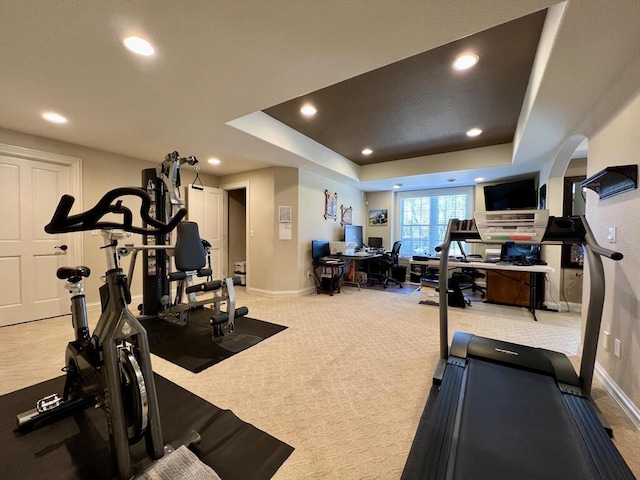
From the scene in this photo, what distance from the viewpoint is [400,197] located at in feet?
23.0

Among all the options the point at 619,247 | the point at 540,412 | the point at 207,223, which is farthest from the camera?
the point at 207,223

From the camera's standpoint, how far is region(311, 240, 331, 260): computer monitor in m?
5.13

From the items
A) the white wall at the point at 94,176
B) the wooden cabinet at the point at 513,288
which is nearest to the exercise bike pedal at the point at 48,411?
the white wall at the point at 94,176

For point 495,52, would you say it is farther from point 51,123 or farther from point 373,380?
point 51,123

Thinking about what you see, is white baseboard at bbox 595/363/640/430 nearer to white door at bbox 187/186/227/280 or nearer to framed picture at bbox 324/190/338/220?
framed picture at bbox 324/190/338/220

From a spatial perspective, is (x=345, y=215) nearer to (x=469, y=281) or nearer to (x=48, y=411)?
(x=469, y=281)

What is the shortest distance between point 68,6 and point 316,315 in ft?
11.6

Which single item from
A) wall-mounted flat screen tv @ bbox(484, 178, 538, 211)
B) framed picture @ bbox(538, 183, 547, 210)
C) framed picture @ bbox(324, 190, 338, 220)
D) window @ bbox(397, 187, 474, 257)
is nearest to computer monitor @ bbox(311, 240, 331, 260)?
framed picture @ bbox(324, 190, 338, 220)

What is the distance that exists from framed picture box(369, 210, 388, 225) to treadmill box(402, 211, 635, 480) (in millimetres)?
4811

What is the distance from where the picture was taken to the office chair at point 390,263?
600 cm

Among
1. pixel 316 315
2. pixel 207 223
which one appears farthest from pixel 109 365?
pixel 207 223

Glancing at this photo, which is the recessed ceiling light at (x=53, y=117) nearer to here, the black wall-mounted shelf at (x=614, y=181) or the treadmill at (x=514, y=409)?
the treadmill at (x=514, y=409)

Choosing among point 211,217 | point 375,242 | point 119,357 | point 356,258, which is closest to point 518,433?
point 119,357

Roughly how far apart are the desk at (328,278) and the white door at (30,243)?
3.73m
